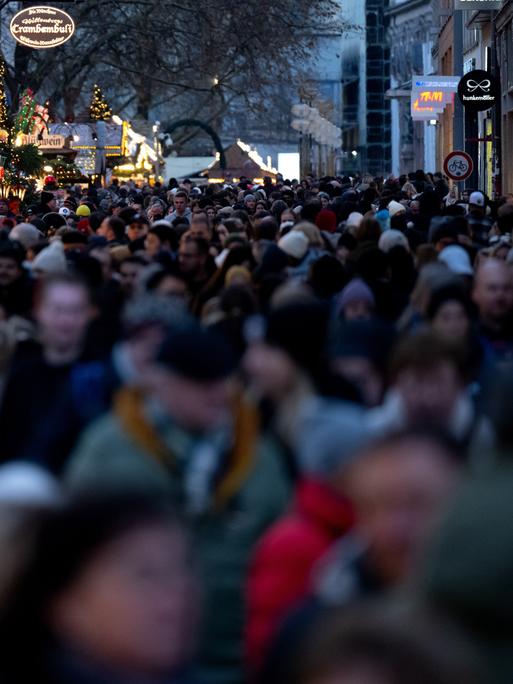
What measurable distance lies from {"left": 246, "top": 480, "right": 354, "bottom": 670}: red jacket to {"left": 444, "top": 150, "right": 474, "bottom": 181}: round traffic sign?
2194 cm

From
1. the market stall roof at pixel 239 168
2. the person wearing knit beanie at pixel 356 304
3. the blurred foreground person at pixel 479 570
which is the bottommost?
the blurred foreground person at pixel 479 570

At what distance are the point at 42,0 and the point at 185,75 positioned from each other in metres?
3.48

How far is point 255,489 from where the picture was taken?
16.7ft

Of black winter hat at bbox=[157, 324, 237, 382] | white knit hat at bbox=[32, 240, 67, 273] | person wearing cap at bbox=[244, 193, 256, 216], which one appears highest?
person wearing cap at bbox=[244, 193, 256, 216]

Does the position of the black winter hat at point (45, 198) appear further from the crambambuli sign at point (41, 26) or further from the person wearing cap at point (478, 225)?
the person wearing cap at point (478, 225)

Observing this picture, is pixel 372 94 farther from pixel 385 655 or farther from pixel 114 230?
pixel 385 655

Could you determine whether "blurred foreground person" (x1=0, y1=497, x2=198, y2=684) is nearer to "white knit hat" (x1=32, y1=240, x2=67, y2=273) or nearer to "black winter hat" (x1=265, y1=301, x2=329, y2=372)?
"black winter hat" (x1=265, y1=301, x2=329, y2=372)

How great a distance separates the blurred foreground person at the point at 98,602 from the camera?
2881 mm

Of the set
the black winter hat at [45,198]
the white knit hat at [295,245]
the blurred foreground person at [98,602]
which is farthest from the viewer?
the black winter hat at [45,198]

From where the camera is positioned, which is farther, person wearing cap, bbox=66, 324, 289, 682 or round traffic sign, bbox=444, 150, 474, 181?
round traffic sign, bbox=444, 150, 474, 181

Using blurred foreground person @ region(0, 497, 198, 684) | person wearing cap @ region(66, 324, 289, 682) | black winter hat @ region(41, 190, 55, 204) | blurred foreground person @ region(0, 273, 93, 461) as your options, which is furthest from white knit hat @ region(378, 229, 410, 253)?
black winter hat @ region(41, 190, 55, 204)

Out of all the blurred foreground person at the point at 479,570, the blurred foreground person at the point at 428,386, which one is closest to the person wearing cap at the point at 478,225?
the blurred foreground person at the point at 428,386

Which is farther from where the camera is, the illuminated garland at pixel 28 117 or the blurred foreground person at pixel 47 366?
the illuminated garland at pixel 28 117

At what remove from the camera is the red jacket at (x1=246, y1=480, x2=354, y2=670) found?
4.29 m
